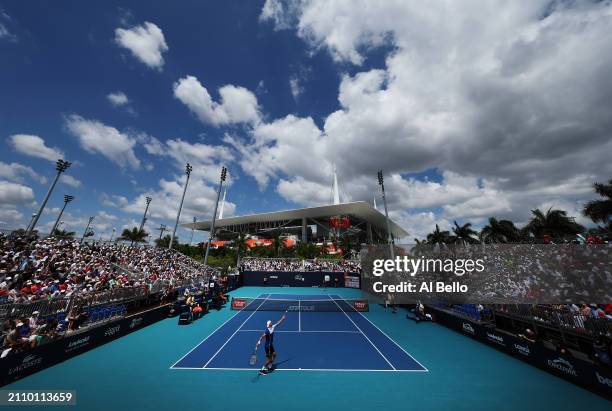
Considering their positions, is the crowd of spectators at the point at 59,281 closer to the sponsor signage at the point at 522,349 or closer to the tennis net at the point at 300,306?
the tennis net at the point at 300,306

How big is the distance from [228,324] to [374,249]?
52.3m

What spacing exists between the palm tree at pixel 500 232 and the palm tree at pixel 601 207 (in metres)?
15.7

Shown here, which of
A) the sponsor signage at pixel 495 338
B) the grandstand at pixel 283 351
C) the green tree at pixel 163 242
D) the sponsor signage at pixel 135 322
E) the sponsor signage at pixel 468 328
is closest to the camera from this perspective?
the grandstand at pixel 283 351

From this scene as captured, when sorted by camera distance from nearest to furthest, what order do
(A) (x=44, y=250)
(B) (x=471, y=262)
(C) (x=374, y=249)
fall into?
(A) (x=44, y=250), (B) (x=471, y=262), (C) (x=374, y=249)

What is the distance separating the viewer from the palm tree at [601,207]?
59.7 feet

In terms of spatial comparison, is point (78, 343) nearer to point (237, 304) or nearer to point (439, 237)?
point (237, 304)

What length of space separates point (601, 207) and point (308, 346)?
21.8 metres

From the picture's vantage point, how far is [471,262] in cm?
2650

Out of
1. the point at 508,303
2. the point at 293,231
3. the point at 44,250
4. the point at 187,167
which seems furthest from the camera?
the point at 293,231

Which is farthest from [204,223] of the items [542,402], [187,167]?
[542,402]

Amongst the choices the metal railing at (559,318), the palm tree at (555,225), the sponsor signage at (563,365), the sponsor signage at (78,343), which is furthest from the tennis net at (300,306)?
the palm tree at (555,225)

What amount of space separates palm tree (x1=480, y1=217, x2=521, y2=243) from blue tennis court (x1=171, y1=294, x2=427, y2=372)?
24363 mm

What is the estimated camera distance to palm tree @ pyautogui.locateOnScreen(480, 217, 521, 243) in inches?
1344

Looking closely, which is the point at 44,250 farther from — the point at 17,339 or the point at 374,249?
the point at 374,249
